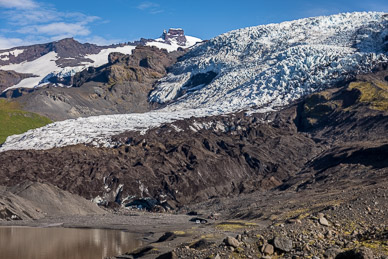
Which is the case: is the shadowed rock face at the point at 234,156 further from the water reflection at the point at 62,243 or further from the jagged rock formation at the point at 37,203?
the water reflection at the point at 62,243

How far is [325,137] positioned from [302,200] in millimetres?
81772

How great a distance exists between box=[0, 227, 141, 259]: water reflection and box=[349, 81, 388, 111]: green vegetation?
114 m

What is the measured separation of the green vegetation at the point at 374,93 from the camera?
173000mm

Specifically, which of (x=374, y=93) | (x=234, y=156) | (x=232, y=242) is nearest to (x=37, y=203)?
(x=234, y=156)

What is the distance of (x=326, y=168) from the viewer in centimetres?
13175

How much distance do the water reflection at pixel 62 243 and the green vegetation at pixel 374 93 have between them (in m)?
114

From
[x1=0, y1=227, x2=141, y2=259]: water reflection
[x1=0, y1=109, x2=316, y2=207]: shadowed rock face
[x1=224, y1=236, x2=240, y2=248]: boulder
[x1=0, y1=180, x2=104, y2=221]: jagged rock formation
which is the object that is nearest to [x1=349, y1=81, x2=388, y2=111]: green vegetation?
[x1=0, y1=109, x2=316, y2=207]: shadowed rock face

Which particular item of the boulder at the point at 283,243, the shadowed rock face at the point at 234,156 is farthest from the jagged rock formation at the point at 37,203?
the boulder at the point at 283,243

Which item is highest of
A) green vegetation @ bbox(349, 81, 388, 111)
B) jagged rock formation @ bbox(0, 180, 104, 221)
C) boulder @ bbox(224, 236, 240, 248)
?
green vegetation @ bbox(349, 81, 388, 111)

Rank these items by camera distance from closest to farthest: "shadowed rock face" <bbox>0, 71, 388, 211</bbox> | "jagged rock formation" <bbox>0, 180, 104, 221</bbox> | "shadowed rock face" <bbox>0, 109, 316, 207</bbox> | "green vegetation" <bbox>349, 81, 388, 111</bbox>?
"jagged rock formation" <bbox>0, 180, 104, 221</bbox> < "shadowed rock face" <bbox>0, 71, 388, 211</bbox> < "shadowed rock face" <bbox>0, 109, 316, 207</bbox> < "green vegetation" <bbox>349, 81, 388, 111</bbox>

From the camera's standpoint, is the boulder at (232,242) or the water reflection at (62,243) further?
the water reflection at (62,243)

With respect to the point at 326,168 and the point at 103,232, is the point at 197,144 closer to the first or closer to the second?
the point at 326,168

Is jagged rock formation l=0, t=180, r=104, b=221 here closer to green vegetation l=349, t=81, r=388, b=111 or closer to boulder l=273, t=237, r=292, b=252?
boulder l=273, t=237, r=292, b=252

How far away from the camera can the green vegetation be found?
173000mm
